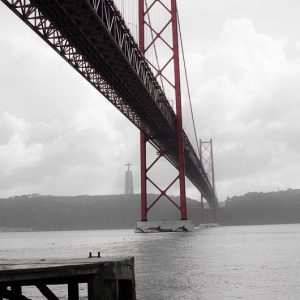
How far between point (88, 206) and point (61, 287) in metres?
159

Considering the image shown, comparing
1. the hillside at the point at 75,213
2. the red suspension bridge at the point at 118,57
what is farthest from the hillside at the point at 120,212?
the red suspension bridge at the point at 118,57

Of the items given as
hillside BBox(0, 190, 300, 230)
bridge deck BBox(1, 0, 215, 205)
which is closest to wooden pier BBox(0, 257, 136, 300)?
bridge deck BBox(1, 0, 215, 205)

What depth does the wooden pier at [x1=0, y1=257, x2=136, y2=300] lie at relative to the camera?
6.10 meters

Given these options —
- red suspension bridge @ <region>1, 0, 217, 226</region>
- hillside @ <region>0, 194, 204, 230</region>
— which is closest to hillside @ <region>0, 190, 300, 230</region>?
hillside @ <region>0, 194, 204, 230</region>

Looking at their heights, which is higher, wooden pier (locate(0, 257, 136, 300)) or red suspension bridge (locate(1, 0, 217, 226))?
red suspension bridge (locate(1, 0, 217, 226))

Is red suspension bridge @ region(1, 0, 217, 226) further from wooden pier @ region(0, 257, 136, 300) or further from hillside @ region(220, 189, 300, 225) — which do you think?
hillside @ region(220, 189, 300, 225)

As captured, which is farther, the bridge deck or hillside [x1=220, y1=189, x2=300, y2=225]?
hillside [x1=220, y1=189, x2=300, y2=225]

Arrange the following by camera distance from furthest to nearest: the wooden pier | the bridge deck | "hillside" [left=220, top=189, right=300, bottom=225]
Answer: "hillside" [left=220, top=189, right=300, bottom=225], the bridge deck, the wooden pier

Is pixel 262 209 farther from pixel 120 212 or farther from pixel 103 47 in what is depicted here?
pixel 103 47

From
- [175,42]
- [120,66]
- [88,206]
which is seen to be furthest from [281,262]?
[88,206]

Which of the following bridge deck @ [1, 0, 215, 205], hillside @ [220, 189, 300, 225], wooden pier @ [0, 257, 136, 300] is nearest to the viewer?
wooden pier @ [0, 257, 136, 300]

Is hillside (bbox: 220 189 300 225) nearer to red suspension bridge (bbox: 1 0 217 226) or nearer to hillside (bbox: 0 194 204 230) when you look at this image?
hillside (bbox: 0 194 204 230)

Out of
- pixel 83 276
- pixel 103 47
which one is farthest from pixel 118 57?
pixel 83 276

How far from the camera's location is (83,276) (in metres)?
6.66
